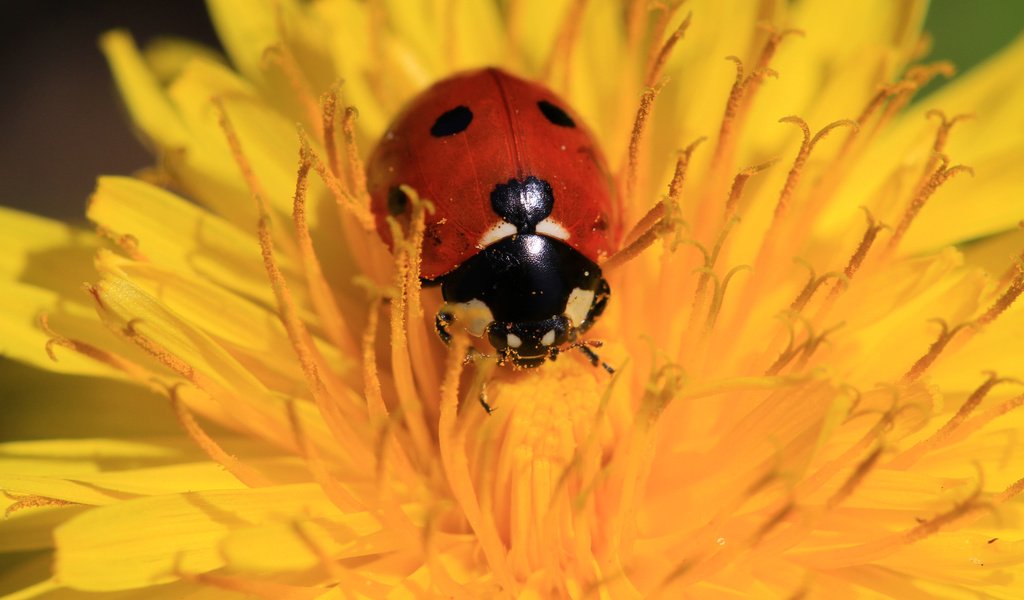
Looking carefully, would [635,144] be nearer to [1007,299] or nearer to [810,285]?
[810,285]

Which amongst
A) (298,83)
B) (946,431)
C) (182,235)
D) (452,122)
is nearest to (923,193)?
(946,431)

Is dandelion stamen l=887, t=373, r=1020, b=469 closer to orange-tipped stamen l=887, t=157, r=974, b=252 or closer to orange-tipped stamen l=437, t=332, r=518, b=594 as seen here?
orange-tipped stamen l=887, t=157, r=974, b=252

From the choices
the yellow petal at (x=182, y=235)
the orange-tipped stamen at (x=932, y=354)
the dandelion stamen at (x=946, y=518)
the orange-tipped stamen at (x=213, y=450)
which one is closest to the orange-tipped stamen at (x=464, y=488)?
the orange-tipped stamen at (x=213, y=450)

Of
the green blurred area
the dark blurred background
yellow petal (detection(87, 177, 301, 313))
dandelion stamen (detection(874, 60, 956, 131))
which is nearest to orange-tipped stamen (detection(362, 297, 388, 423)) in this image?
yellow petal (detection(87, 177, 301, 313))

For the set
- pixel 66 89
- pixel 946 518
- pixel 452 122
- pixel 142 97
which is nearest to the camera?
pixel 946 518

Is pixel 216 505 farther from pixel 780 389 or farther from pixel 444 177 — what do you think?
pixel 780 389
